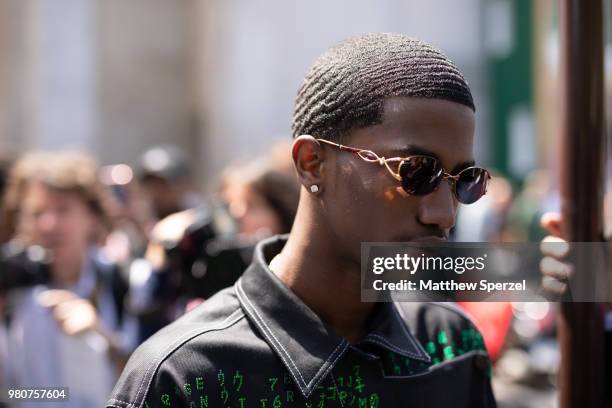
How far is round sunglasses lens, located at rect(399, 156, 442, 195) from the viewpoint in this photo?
4.64 ft

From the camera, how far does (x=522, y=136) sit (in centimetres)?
1290

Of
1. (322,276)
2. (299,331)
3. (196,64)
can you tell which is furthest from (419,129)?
(196,64)

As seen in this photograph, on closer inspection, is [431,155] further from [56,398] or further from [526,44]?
[526,44]

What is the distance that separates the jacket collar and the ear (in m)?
0.22

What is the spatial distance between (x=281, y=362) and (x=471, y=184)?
1.73ft

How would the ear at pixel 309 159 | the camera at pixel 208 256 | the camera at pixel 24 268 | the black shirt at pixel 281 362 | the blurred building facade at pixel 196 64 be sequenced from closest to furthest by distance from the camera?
the black shirt at pixel 281 362 < the ear at pixel 309 159 < the camera at pixel 208 256 < the camera at pixel 24 268 < the blurred building facade at pixel 196 64

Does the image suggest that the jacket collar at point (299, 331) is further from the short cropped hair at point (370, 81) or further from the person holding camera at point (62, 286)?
the person holding camera at point (62, 286)

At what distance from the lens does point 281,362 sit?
58.1 inches

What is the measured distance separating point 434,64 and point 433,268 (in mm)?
411

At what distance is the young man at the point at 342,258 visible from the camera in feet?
4.68

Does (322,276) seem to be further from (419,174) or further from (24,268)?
(24,268)

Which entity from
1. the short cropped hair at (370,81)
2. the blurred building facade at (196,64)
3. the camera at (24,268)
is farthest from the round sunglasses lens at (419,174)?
the blurred building facade at (196,64)

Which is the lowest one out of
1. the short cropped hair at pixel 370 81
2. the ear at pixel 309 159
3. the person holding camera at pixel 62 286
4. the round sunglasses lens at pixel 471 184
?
the person holding camera at pixel 62 286

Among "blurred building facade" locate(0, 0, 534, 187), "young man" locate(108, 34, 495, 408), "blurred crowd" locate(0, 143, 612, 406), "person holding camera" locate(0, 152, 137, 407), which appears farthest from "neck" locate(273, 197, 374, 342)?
"blurred building facade" locate(0, 0, 534, 187)
